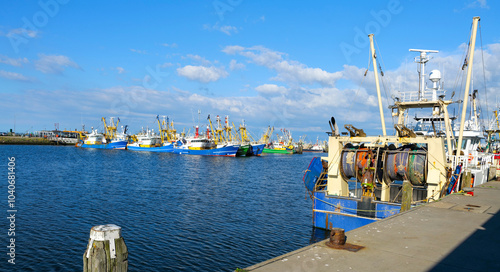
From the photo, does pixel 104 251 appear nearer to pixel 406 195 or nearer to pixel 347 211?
pixel 406 195

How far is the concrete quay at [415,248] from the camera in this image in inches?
284

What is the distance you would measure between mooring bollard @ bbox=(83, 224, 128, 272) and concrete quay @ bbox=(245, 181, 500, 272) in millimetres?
2486

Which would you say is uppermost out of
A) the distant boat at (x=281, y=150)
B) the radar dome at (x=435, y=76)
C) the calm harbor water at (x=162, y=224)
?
the radar dome at (x=435, y=76)

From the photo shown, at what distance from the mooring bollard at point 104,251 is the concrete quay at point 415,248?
249cm

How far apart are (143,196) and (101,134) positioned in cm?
13493

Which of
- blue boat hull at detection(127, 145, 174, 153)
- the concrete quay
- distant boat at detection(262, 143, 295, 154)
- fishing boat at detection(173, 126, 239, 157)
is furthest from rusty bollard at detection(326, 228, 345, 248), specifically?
distant boat at detection(262, 143, 295, 154)

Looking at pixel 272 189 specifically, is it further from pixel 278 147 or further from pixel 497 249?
pixel 278 147

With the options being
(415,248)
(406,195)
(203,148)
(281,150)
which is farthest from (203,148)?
→ (415,248)

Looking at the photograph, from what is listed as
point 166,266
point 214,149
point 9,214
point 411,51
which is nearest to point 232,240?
point 166,266

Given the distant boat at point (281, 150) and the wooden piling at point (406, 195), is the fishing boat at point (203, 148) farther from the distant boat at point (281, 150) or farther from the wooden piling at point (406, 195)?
the wooden piling at point (406, 195)

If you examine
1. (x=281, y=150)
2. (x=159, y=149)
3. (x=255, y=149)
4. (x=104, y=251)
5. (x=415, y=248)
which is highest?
(x=104, y=251)

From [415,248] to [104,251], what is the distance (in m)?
7.24

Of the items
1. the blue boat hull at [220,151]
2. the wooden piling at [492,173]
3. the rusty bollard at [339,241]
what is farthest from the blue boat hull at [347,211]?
the blue boat hull at [220,151]

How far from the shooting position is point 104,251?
A: 627 cm
